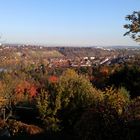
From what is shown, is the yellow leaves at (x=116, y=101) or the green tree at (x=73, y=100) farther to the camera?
the green tree at (x=73, y=100)

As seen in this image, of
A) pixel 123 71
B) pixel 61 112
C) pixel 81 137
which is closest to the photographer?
pixel 81 137

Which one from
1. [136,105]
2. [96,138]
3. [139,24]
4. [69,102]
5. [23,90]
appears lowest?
[23,90]

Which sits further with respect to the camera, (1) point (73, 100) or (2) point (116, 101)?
(1) point (73, 100)

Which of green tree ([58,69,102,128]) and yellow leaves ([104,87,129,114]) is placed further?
green tree ([58,69,102,128])

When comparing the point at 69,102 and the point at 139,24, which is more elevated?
the point at 139,24

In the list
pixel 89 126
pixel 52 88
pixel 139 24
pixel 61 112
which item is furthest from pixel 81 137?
pixel 52 88

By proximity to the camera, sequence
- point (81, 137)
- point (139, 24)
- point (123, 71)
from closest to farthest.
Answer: point (139, 24)
point (81, 137)
point (123, 71)

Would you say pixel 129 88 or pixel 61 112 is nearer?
pixel 61 112

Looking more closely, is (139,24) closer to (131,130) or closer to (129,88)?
(131,130)

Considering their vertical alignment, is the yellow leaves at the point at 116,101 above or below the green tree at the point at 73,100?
above

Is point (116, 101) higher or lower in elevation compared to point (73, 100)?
higher

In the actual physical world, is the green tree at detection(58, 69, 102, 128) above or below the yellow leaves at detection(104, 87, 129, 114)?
below
